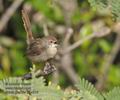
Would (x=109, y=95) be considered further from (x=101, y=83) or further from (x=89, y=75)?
(x=89, y=75)

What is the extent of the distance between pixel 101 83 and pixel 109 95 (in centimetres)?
384

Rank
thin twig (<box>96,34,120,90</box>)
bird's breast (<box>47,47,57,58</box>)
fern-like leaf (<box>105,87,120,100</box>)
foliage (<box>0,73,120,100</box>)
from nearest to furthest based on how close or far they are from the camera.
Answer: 1. foliage (<box>0,73,120,100</box>)
2. fern-like leaf (<box>105,87,120,100</box>)
3. bird's breast (<box>47,47,57,58</box>)
4. thin twig (<box>96,34,120,90</box>)

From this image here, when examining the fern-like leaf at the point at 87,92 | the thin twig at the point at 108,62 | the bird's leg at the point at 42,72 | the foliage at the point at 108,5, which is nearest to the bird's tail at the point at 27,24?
the bird's leg at the point at 42,72

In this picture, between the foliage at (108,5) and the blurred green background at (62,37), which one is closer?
A: the foliage at (108,5)

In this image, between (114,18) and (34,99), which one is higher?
(114,18)

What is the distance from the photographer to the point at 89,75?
6.42 metres

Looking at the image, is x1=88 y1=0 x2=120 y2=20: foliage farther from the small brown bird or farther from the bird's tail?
the small brown bird

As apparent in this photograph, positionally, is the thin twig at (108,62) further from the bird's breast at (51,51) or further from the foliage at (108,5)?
the foliage at (108,5)

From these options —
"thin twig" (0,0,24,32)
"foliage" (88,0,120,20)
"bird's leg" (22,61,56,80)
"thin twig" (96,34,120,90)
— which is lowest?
"thin twig" (96,34,120,90)

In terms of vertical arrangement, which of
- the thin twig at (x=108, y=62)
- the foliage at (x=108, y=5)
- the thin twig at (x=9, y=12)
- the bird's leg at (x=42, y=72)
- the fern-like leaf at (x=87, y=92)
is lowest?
the thin twig at (x=108, y=62)

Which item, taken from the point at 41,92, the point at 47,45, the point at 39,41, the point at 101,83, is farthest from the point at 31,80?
the point at 101,83

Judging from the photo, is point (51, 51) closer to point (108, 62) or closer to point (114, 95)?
point (108, 62)

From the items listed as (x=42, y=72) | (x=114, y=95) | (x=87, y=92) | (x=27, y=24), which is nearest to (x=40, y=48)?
(x=27, y=24)

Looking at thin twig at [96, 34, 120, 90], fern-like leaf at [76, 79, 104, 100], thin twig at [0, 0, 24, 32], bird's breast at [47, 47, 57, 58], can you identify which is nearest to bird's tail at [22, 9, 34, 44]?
bird's breast at [47, 47, 57, 58]
